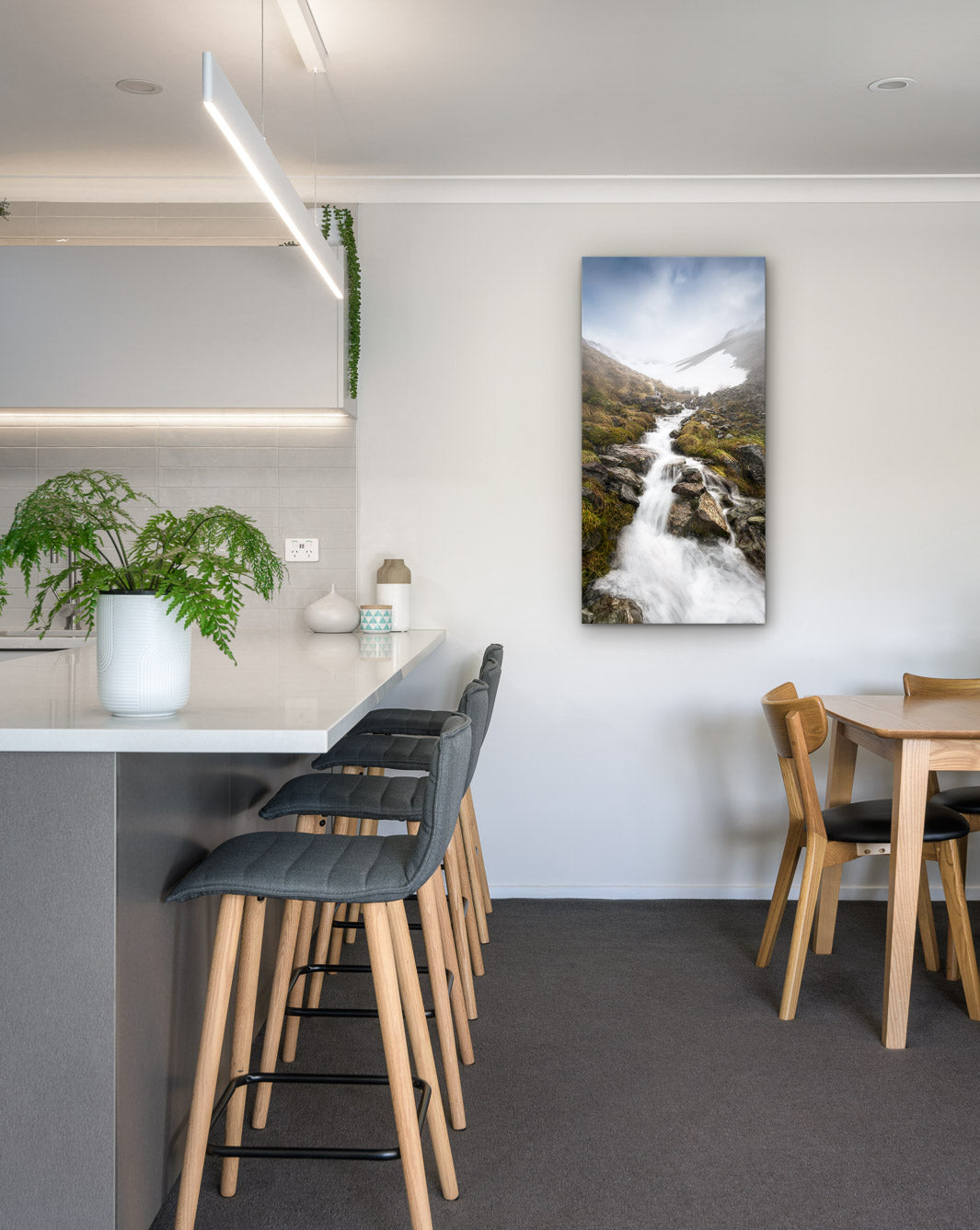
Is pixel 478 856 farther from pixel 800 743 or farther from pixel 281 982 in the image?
pixel 281 982

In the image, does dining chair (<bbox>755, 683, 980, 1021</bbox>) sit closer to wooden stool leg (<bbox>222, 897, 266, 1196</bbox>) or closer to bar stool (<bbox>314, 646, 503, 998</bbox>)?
bar stool (<bbox>314, 646, 503, 998</bbox>)

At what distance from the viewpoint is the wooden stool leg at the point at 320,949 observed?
274 cm

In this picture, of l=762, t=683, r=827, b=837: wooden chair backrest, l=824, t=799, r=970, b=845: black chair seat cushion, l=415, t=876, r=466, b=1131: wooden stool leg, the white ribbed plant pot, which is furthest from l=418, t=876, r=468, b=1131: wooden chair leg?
l=824, t=799, r=970, b=845: black chair seat cushion

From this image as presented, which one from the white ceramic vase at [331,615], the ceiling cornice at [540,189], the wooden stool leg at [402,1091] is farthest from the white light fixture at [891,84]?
the wooden stool leg at [402,1091]

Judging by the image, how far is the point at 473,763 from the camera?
2.23 metres

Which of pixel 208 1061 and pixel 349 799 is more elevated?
pixel 349 799

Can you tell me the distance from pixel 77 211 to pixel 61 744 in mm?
3096

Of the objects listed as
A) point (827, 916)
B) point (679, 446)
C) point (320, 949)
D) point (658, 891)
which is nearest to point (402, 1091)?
point (320, 949)

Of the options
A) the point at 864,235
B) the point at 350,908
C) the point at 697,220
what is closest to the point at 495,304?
the point at 697,220

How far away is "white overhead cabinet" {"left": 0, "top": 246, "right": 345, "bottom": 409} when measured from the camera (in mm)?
3680

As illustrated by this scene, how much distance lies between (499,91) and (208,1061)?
2.84 meters

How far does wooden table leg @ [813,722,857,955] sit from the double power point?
201 cm

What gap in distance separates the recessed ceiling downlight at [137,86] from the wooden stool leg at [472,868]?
2.37 metres

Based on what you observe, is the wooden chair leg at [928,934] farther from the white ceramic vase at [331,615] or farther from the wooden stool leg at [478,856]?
the white ceramic vase at [331,615]
